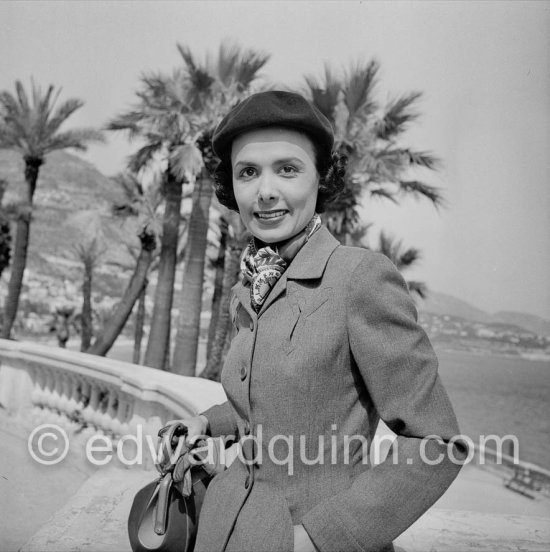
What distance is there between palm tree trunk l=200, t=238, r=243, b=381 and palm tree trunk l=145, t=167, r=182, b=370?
1.40 metres

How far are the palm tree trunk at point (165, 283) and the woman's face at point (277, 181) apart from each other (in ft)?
40.0

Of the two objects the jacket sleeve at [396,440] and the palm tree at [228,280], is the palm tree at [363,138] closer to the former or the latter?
the palm tree at [228,280]

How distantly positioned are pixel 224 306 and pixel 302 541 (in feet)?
42.3

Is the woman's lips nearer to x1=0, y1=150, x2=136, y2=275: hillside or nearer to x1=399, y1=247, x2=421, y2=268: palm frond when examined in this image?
x1=0, y1=150, x2=136, y2=275: hillside

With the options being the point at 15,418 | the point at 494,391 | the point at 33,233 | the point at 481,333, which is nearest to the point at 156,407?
the point at 15,418

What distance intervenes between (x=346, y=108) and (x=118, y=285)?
65.2 m

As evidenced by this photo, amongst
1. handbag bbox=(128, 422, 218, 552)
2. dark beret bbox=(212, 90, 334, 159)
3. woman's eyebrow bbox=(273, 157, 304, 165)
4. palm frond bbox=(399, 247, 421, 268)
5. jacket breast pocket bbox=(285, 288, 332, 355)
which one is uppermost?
palm frond bbox=(399, 247, 421, 268)

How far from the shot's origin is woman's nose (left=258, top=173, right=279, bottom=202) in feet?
3.87

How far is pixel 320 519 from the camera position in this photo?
0.96 metres

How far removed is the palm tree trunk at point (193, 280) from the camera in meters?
12.0

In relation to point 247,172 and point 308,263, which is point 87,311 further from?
point 308,263

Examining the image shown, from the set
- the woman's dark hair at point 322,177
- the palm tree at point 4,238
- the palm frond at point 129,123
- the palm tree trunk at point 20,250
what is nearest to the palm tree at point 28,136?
the palm tree trunk at point 20,250

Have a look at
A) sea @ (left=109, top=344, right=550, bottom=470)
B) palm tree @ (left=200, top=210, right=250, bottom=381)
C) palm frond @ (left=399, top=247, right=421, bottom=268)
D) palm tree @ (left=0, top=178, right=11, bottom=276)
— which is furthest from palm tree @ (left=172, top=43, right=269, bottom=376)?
sea @ (left=109, top=344, right=550, bottom=470)

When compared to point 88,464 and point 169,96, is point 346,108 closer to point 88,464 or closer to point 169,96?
point 169,96
